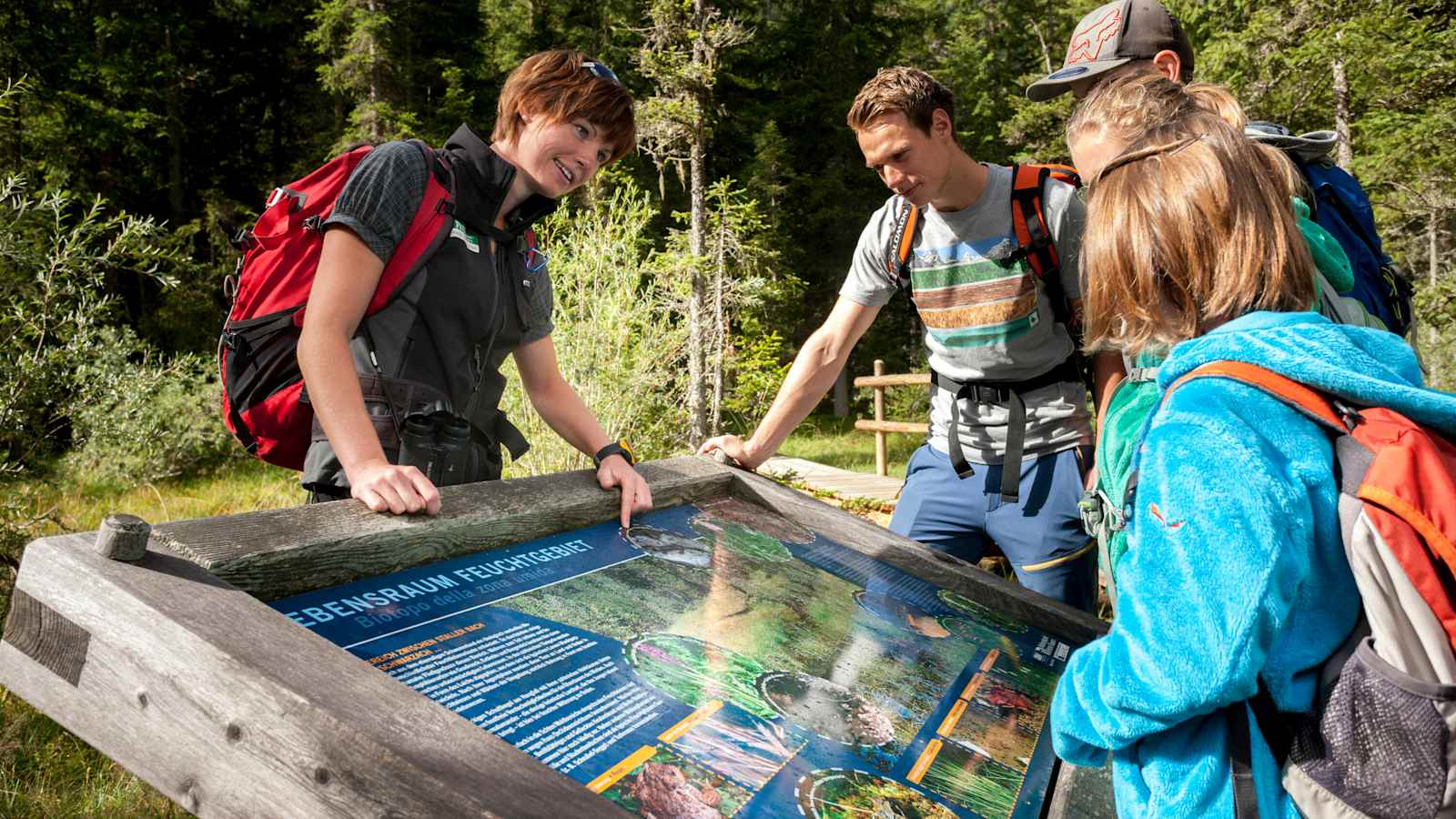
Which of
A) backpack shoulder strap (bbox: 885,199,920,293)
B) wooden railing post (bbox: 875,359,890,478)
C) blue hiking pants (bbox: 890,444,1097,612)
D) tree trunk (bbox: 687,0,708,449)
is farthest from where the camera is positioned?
wooden railing post (bbox: 875,359,890,478)

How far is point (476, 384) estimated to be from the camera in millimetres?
2117

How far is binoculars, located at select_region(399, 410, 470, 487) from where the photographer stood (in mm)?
1874

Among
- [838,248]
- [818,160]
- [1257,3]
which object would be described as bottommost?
[838,248]

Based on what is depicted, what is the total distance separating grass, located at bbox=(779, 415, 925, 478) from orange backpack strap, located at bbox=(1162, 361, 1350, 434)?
12583mm

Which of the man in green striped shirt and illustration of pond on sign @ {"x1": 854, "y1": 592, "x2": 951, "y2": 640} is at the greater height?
the man in green striped shirt

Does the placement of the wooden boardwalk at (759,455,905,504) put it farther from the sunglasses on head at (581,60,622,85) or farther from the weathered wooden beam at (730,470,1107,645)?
the sunglasses on head at (581,60,622,85)

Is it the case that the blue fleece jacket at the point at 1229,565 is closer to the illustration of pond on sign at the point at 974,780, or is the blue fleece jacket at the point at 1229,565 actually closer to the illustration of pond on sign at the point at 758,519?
the illustration of pond on sign at the point at 974,780

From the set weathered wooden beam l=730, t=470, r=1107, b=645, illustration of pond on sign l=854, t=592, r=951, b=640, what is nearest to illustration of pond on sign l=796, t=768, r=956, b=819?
illustration of pond on sign l=854, t=592, r=951, b=640

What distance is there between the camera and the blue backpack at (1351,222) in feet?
6.02

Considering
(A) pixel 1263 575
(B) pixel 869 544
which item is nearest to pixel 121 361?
(B) pixel 869 544

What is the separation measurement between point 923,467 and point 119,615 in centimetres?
218

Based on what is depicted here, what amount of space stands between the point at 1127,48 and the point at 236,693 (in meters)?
2.70

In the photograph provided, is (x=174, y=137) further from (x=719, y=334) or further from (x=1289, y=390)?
(x=1289, y=390)

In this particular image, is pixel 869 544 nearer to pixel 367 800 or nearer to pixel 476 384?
pixel 476 384
